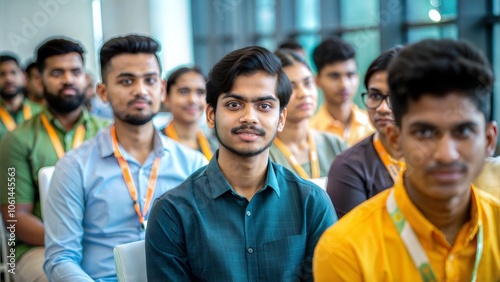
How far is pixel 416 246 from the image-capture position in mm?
1458

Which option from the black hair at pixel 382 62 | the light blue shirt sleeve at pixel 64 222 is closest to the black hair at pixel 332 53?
the black hair at pixel 382 62

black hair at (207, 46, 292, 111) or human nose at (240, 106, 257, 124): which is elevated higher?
black hair at (207, 46, 292, 111)

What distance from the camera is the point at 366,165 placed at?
2568 mm

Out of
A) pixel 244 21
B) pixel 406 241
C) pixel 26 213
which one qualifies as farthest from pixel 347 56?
pixel 244 21

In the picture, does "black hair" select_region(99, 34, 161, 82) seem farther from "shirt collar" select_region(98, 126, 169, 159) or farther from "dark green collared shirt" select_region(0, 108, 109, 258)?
"dark green collared shirt" select_region(0, 108, 109, 258)

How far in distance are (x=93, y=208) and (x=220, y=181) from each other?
895 millimetres

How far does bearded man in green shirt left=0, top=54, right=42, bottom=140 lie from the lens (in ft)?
18.8

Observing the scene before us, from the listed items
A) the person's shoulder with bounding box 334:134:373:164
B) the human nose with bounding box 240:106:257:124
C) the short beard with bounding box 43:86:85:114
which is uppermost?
the short beard with bounding box 43:86:85:114

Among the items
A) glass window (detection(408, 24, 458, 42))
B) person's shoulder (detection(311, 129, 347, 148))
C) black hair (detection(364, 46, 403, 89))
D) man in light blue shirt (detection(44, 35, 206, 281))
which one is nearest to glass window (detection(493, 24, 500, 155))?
glass window (detection(408, 24, 458, 42))

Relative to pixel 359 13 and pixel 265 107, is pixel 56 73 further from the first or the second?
pixel 359 13

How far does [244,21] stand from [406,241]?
767 cm

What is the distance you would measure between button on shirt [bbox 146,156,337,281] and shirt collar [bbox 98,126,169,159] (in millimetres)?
832

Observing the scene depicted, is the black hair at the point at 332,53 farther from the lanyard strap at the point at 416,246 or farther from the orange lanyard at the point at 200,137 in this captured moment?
the lanyard strap at the point at 416,246

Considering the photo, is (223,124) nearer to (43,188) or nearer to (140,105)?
(140,105)
